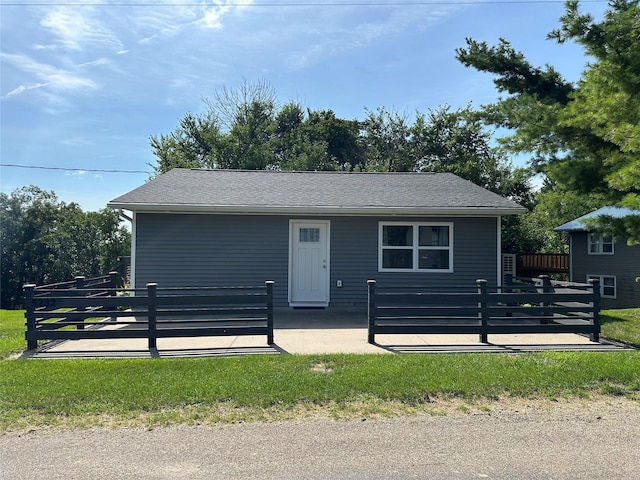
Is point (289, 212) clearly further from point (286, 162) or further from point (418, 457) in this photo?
point (286, 162)

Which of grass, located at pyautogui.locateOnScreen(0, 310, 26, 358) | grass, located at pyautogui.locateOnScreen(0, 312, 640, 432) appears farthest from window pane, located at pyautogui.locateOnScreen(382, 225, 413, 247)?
grass, located at pyautogui.locateOnScreen(0, 310, 26, 358)

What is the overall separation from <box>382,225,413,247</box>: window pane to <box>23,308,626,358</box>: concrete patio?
10.3 feet

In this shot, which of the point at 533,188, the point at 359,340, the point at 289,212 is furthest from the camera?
the point at 533,188

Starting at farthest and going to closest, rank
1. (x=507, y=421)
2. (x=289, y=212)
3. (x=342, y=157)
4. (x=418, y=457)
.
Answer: (x=342, y=157) → (x=289, y=212) → (x=507, y=421) → (x=418, y=457)

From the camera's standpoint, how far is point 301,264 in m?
11.3

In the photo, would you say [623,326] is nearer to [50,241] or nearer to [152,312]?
[152,312]

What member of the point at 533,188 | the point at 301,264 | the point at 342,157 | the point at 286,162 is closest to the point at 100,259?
the point at 286,162

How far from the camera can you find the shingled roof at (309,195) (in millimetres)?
10656

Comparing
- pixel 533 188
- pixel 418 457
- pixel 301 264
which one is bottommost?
pixel 418 457

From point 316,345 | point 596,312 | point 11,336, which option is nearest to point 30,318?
point 11,336

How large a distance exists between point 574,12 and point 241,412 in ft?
29.5

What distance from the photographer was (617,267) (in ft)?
65.9

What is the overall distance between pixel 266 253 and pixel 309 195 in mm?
1906

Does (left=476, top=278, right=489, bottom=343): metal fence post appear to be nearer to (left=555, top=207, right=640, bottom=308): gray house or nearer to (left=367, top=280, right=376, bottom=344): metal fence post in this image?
(left=367, top=280, right=376, bottom=344): metal fence post
